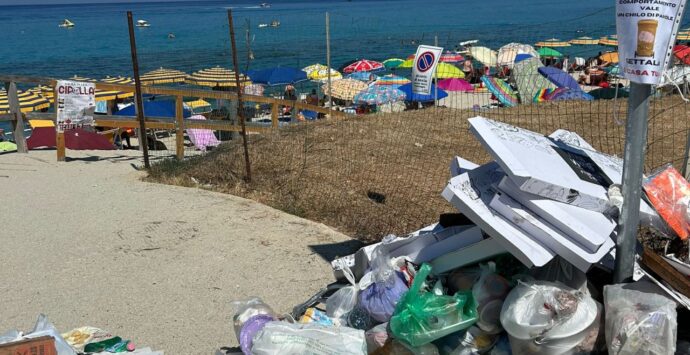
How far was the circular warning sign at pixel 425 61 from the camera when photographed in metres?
12.4

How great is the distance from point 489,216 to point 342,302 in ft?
3.62

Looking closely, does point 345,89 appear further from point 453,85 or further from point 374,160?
point 374,160

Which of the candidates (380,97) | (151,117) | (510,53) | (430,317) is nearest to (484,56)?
(510,53)

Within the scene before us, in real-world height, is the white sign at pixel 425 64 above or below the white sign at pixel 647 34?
below

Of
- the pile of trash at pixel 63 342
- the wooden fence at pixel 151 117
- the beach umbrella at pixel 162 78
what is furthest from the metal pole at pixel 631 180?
the beach umbrella at pixel 162 78

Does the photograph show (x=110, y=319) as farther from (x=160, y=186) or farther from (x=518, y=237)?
(x=160, y=186)

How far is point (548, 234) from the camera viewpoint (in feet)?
12.0

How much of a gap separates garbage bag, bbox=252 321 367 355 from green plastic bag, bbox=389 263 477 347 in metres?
0.23

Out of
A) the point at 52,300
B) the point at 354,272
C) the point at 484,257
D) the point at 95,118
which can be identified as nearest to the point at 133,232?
the point at 52,300

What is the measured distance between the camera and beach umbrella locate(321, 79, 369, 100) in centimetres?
2153

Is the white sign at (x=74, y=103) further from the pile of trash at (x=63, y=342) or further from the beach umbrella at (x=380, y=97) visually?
the beach umbrella at (x=380, y=97)

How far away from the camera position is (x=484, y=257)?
4.06 m

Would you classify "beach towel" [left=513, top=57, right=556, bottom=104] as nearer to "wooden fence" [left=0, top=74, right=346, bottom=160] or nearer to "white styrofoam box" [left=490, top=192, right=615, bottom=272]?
"wooden fence" [left=0, top=74, right=346, bottom=160]

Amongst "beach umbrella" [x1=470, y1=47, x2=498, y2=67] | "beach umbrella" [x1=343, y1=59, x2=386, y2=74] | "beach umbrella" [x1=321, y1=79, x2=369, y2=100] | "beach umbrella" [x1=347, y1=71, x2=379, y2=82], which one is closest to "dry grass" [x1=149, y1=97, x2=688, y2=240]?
"beach umbrella" [x1=321, y1=79, x2=369, y2=100]
